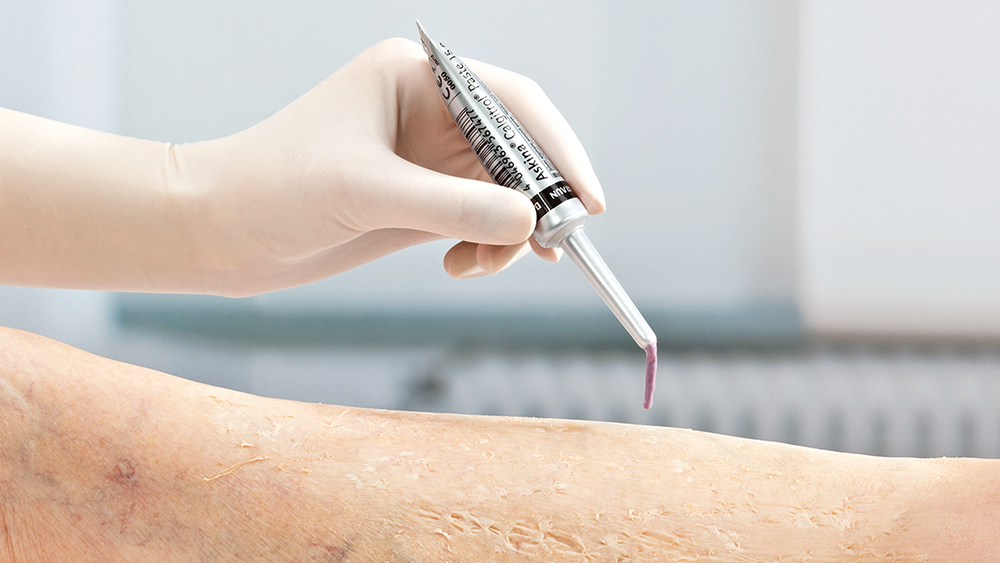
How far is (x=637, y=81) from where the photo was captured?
152cm

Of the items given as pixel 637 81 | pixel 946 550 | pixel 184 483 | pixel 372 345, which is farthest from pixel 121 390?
pixel 637 81

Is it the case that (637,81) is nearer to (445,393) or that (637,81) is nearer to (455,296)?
(455,296)

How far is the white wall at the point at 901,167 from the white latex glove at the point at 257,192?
1.05m

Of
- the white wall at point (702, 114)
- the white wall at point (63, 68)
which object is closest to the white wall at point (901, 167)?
the white wall at point (702, 114)

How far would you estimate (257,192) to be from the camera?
27.9 inches

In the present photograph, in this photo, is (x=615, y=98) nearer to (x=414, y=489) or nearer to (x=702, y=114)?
(x=702, y=114)

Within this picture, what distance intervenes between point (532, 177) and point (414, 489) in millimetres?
342

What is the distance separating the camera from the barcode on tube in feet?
2.09

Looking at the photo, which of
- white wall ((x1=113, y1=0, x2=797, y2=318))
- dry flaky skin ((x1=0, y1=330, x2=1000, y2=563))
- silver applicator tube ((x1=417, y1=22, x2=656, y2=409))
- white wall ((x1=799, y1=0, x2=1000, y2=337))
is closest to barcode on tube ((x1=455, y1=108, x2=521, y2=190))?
silver applicator tube ((x1=417, y1=22, x2=656, y2=409))

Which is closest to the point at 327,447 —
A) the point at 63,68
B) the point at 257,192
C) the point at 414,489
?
the point at 414,489

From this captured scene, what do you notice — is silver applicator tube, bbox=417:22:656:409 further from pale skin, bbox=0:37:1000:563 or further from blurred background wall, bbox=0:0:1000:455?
blurred background wall, bbox=0:0:1000:455

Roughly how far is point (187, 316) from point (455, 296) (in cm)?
72

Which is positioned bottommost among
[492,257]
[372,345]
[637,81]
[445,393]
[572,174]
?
[445,393]

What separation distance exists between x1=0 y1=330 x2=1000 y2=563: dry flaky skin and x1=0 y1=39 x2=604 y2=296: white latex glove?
0.47ft
